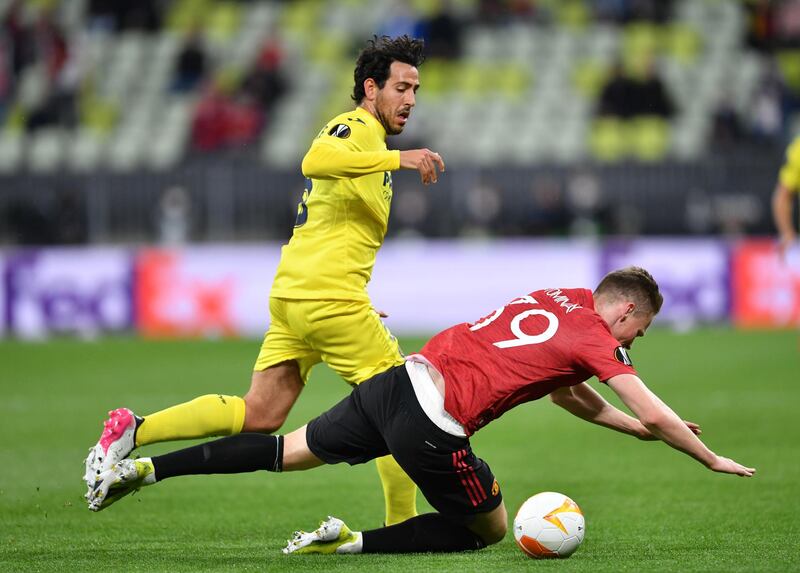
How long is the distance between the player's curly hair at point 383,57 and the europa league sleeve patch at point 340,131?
1.02ft

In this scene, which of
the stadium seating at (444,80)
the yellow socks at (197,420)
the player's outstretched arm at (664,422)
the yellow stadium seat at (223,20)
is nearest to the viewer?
the player's outstretched arm at (664,422)

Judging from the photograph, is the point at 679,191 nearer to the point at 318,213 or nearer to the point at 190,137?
the point at 190,137

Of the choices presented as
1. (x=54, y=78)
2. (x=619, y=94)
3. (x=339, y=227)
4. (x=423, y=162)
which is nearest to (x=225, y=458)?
(x=339, y=227)

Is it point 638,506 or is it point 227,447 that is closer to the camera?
point 227,447

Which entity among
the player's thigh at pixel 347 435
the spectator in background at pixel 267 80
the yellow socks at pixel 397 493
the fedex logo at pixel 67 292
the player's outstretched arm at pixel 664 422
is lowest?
the fedex logo at pixel 67 292

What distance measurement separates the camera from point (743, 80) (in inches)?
871

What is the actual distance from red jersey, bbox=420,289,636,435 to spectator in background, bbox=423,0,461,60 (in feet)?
58.8

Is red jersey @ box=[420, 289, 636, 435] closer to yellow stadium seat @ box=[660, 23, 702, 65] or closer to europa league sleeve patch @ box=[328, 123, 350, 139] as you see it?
europa league sleeve patch @ box=[328, 123, 350, 139]

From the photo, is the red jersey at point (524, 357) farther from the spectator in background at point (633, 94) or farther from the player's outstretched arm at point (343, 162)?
the spectator in background at point (633, 94)

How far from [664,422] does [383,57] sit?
2274mm

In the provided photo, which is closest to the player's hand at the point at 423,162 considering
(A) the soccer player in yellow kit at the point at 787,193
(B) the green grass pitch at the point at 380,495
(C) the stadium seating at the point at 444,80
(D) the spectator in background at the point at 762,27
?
(B) the green grass pitch at the point at 380,495

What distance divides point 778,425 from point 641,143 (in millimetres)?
11466

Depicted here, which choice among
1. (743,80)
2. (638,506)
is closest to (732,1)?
(743,80)

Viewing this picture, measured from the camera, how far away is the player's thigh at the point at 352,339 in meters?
6.25
